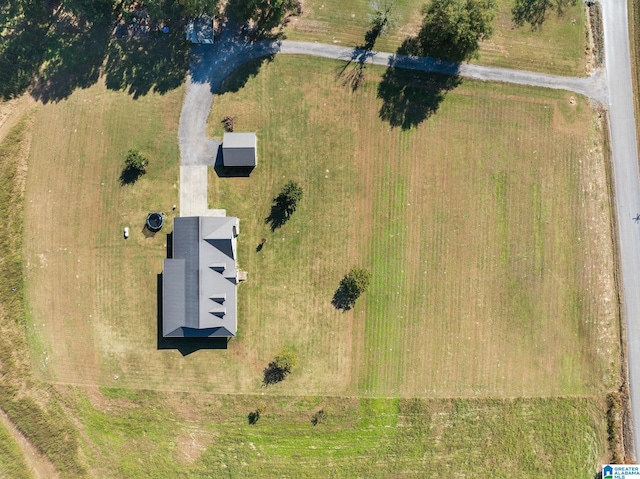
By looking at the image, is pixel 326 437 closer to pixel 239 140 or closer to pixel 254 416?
pixel 254 416

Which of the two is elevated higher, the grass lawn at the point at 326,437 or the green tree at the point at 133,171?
the green tree at the point at 133,171

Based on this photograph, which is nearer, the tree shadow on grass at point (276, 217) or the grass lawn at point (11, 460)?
the grass lawn at point (11, 460)

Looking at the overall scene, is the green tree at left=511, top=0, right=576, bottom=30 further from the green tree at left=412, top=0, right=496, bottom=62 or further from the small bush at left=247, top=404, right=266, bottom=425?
the small bush at left=247, top=404, right=266, bottom=425

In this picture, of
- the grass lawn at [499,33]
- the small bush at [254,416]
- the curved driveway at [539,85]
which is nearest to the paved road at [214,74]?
the curved driveway at [539,85]

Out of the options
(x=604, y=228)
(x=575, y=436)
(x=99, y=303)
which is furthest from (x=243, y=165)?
(x=575, y=436)

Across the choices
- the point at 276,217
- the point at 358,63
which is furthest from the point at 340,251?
the point at 358,63

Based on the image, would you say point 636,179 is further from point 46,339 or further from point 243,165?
point 46,339

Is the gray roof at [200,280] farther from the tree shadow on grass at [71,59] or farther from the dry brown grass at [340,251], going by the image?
the tree shadow on grass at [71,59]
